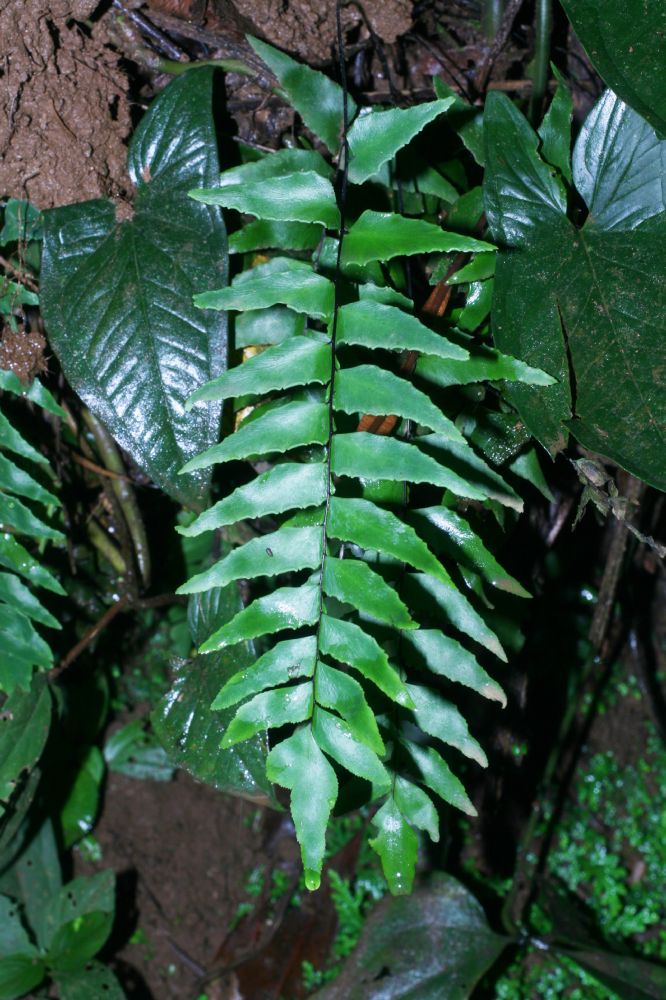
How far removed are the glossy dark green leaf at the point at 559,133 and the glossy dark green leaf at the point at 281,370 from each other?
0.53 m

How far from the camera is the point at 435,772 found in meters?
1.29

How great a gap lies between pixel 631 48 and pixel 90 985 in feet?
7.58

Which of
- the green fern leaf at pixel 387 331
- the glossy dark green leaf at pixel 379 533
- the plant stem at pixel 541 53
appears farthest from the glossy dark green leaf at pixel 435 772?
the plant stem at pixel 541 53

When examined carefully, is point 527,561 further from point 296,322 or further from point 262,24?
point 262,24

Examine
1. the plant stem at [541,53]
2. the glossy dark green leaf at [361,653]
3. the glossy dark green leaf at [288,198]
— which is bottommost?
the glossy dark green leaf at [361,653]

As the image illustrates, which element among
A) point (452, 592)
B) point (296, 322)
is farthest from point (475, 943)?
point (296, 322)

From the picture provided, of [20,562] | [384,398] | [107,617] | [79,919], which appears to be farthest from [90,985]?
[384,398]

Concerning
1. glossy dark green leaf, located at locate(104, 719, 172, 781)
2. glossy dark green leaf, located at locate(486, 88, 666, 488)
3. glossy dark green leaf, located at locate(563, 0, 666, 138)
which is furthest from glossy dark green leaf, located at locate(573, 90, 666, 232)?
glossy dark green leaf, located at locate(104, 719, 172, 781)

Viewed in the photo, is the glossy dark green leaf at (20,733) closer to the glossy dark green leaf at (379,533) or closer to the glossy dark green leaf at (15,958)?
the glossy dark green leaf at (15,958)

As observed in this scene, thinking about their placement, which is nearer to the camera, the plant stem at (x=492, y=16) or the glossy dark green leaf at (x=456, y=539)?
the glossy dark green leaf at (x=456, y=539)

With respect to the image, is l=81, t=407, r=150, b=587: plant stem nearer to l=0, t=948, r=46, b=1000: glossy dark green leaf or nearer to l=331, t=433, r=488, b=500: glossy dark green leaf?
l=331, t=433, r=488, b=500: glossy dark green leaf

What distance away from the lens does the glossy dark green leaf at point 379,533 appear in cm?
105

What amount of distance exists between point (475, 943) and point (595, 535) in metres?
1.21

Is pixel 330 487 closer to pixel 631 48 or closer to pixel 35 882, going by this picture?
pixel 631 48
